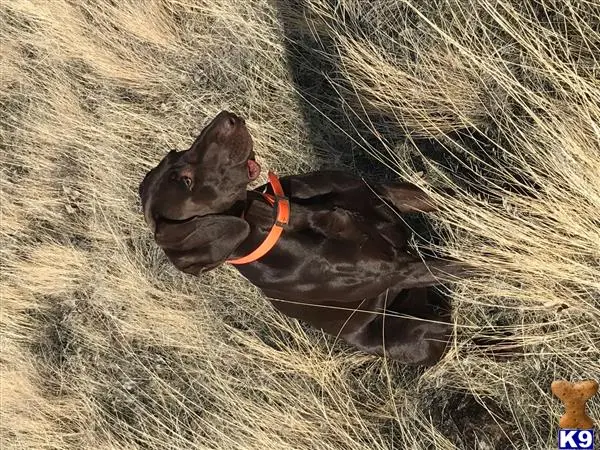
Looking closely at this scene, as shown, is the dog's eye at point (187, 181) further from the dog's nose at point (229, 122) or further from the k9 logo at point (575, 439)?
the k9 logo at point (575, 439)

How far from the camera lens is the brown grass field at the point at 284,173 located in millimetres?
3584

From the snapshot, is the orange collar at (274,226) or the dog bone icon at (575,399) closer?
the orange collar at (274,226)

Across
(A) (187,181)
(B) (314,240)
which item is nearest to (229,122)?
(A) (187,181)

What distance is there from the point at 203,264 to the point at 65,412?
307cm

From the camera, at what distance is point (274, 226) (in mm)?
3480

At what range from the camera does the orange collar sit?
3.46m

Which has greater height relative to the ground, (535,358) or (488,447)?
(535,358)

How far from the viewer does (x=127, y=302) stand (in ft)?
18.2

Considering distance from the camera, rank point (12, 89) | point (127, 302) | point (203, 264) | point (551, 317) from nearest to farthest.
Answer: point (203, 264) → point (551, 317) → point (127, 302) → point (12, 89)

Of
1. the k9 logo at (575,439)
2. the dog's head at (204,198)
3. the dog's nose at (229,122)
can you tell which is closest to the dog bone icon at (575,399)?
the k9 logo at (575,439)

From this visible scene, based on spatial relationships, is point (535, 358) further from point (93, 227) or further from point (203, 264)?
point (93, 227)

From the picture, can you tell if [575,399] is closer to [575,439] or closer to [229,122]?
[575,439]

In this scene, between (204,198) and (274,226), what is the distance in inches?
14.5

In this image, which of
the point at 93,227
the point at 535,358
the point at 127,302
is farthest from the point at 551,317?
the point at 93,227
